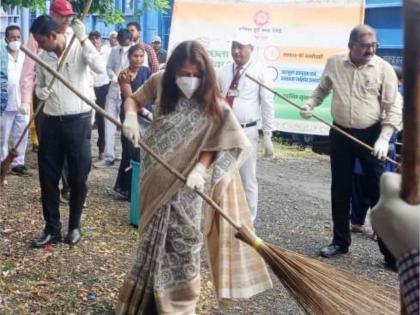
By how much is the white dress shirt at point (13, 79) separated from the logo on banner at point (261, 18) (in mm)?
4294

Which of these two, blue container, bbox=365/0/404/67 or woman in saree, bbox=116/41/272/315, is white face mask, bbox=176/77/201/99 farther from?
blue container, bbox=365/0/404/67

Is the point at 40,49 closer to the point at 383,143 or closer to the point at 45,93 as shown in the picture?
the point at 45,93

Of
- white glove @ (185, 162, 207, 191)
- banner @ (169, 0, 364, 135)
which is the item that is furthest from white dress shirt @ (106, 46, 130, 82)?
white glove @ (185, 162, 207, 191)

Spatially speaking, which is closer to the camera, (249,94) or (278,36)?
(249,94)

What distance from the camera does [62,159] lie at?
17.7 ft

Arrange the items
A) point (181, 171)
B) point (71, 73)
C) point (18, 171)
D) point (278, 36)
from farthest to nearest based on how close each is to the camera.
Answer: point (278, 36) < point (18, 171) < point (71, 73) < point (181, 171)

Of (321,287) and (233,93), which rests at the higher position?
(233,93)

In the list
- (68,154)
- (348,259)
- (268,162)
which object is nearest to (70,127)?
(68,154)

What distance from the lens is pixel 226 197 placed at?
4270mm

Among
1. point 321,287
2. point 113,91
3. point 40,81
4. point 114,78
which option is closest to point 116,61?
Result: point 114,78

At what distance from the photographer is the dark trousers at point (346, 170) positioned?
219 inches

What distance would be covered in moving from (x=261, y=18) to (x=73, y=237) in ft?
20.8

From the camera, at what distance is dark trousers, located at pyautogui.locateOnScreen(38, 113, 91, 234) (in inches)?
208

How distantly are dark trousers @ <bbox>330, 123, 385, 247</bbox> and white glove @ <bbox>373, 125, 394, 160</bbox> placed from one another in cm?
11
